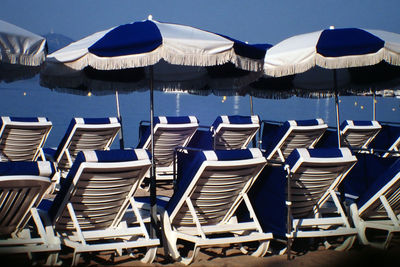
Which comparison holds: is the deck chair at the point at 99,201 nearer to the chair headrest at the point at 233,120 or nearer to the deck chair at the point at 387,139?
the chair headrest at the point at 233,120

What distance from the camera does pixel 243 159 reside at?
12.9 feet

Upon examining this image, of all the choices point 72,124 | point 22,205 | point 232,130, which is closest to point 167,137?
point 232,130

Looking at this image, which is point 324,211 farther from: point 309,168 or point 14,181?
point 14,181

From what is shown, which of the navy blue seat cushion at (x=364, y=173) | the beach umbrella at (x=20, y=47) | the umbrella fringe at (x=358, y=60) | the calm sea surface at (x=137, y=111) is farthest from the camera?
the calm sea surface at (x=137, y=111)

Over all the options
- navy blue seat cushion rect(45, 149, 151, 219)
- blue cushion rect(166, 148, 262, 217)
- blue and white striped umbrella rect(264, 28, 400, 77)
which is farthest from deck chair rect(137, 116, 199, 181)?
navy blue seat cushion rect(45, 149, 151, 219)

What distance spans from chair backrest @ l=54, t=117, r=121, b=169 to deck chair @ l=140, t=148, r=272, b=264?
282 cm

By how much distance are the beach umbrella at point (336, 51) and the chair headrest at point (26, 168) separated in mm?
2772

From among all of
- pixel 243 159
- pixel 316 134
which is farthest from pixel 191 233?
pixel 316 134

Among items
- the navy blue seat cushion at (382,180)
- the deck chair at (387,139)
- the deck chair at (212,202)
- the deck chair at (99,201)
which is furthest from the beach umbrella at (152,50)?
the deck chair at (387,139)

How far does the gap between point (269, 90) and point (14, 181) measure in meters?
5.36

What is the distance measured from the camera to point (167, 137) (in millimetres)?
7020

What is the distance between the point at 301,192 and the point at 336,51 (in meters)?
1.48

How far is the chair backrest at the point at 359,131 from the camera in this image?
7.77 metres

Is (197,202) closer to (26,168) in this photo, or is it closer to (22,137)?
(26,168)
